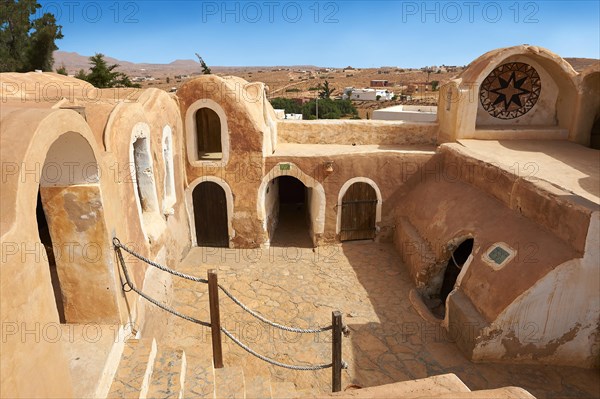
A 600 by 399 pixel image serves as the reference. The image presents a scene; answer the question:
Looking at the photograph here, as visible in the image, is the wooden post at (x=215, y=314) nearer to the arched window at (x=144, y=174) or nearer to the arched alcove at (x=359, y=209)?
the arched window at (x=144, y=174)

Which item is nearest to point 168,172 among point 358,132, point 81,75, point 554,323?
point 358,132

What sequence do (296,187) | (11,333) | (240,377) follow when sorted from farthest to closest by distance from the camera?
(296,187), (240,377), (11,333)

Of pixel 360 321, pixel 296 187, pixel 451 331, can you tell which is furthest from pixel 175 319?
pixel 296 187

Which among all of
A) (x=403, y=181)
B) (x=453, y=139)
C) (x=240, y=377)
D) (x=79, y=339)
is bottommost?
(x=240, y=377)

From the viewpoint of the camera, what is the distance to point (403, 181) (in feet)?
39.0

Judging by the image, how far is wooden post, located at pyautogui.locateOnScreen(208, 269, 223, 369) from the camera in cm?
532

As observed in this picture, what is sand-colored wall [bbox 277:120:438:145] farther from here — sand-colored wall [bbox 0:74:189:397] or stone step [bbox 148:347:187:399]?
stone step [bbox 148:347:187:399]

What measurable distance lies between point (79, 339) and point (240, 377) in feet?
7.45

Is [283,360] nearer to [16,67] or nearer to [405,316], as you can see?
[405,316]

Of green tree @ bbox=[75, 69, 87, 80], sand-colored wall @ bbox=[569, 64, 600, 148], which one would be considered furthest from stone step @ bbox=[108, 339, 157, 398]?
green tree @ bbox=[75, 69, 87, 80]

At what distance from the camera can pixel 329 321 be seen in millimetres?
8523

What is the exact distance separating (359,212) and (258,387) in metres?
7.01

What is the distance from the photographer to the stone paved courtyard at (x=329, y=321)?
675 centimetres

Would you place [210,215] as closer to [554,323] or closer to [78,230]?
[78,230]
